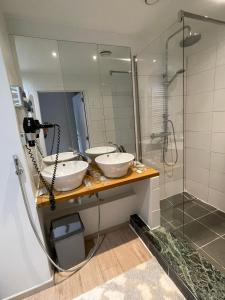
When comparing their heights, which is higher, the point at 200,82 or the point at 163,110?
the point at 200,82

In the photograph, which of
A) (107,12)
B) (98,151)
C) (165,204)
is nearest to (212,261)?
(165,204)

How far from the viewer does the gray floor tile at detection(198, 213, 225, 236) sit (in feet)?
6.03

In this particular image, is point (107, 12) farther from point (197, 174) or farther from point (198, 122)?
point (197, 174)

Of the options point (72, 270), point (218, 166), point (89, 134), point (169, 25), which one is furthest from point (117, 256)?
point (169, 25)

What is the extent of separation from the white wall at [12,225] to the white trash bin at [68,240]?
0.16m

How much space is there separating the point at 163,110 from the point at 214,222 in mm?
1519

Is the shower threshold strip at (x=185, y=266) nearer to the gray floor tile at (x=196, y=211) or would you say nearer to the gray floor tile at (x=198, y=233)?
the gray floor tile at (x=198, y=233)

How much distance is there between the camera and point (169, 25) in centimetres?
176

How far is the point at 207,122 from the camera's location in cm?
214

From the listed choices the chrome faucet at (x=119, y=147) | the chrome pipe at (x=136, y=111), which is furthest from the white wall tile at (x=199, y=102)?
the chrome faucet at (x=119, y=147)

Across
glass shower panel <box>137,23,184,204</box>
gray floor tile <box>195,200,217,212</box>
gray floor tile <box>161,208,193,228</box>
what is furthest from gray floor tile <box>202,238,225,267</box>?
glass shower panel <box>137,23,184,204</box>

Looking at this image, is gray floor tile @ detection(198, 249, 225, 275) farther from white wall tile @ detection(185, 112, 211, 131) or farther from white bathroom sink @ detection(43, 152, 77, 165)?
white bathroom sink @ detection(43, 152, 77, 165)

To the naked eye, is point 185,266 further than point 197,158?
No

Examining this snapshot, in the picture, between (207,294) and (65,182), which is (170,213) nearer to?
(207,294)
